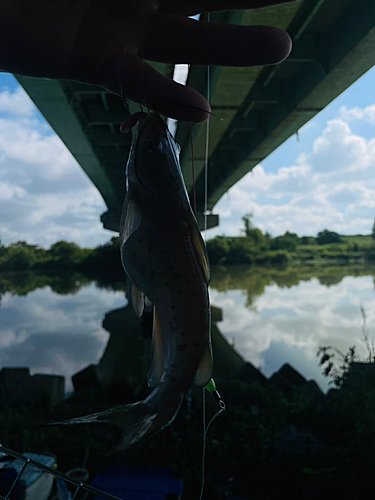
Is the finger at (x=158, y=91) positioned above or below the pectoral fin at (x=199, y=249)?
above

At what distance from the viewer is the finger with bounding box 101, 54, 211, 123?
147 centimetres

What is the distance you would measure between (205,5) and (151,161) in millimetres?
927

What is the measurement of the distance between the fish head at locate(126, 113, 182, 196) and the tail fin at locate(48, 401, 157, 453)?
2.38 ft

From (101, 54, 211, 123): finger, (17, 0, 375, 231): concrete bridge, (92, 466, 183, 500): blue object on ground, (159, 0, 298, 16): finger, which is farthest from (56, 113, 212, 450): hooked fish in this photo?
(92, 466, 183, 500): blue object on ground

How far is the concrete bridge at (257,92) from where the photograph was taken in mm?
4617

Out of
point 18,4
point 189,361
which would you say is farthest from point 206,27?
point 189,361

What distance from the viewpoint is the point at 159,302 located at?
3.95ft

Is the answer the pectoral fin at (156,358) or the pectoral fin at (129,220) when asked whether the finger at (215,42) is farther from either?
the pectoral fin at (156,358)

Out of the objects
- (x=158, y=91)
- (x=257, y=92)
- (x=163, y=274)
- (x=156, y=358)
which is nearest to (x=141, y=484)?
(x=156, y=358)

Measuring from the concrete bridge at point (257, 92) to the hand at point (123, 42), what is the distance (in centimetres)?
260

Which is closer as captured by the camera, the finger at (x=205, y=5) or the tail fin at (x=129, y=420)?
the tail fin at (x=129, y=420)

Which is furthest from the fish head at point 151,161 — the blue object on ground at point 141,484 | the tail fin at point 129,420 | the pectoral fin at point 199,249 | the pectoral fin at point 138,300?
the blue object on ground at point 141,484

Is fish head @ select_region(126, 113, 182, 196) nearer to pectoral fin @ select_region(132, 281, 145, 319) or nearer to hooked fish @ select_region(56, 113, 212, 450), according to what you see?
hooked fish @ select_region(56, 113, 212, 450)

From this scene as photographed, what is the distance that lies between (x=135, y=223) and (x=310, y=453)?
6.70 m
